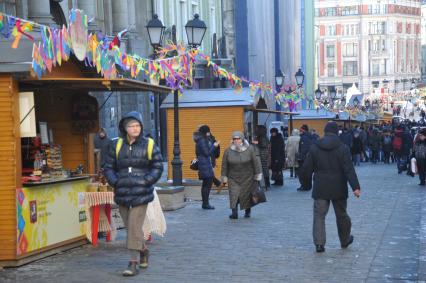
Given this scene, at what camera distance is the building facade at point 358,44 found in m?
153

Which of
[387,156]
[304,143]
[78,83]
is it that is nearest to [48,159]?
[78,83]

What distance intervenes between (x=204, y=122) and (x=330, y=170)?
1117 cm

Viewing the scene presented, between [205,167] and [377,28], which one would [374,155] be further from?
[377,28]

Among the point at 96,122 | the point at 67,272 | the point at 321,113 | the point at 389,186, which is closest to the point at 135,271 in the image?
the point at 67,272

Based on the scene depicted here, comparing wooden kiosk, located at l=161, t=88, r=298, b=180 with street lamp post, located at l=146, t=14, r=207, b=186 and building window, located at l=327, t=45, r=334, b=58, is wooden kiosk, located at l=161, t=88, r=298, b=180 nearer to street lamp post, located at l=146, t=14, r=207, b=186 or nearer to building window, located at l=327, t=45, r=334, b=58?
street lamp post, located at l=146, t=14, r=207, b=186

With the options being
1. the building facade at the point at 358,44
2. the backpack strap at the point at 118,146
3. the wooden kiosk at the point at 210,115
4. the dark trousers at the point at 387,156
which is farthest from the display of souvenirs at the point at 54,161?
the building facade at the point at 358,44

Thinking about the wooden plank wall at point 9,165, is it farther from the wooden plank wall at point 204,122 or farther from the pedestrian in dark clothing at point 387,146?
the pedestrian in dark clothing at point 387,146

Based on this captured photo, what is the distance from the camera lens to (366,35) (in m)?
154

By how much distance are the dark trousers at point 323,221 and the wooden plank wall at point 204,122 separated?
35.3 ft

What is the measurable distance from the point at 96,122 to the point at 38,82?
1985 millimetres

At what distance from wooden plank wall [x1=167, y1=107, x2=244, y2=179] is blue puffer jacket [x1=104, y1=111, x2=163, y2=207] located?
12.2m

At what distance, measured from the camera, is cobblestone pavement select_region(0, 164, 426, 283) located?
9.79 metres

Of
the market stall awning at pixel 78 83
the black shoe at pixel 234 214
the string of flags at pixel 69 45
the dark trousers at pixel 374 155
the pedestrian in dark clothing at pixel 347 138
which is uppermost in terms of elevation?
the string of flags at pixel 69 45

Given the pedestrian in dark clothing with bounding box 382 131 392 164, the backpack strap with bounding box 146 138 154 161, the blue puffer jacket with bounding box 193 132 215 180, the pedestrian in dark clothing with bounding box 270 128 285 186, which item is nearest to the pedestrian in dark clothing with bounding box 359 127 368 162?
the pedestrian in dark clothing with bounding box 382 131 392 164
